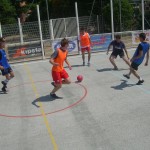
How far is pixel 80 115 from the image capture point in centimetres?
812

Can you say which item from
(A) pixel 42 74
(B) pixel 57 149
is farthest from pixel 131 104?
(A) pixel 42 74

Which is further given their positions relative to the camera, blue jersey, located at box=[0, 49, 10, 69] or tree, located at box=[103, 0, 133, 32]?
tree, located at box=[103, 0, 133, 32]

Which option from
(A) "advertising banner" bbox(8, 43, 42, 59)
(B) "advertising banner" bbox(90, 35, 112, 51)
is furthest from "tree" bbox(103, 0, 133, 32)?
(A) "advertising banner" bbox(8, 43, 42, 59)

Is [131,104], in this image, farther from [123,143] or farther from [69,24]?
[69,24]

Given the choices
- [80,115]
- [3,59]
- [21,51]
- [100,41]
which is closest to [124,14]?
[100,41]

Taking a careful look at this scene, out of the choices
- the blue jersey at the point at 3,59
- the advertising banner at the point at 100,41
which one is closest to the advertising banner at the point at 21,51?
the advertising banner at the point at 100,41

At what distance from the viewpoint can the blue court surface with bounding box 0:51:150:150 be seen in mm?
6504

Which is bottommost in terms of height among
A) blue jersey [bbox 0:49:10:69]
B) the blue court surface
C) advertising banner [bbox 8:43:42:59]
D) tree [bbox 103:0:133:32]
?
the blue court surface

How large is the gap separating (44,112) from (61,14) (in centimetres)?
2809

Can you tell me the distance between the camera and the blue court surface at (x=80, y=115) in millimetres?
6504

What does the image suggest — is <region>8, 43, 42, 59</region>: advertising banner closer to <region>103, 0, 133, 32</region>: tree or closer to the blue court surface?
the blue court surface

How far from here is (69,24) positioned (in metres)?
21.4

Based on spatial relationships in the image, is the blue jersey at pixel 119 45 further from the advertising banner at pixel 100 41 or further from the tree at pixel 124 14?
the tree at pixel 124 14

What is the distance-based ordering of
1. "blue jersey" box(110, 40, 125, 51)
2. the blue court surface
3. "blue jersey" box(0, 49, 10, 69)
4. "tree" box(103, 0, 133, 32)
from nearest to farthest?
the blue court surface, "blue jersey" box(0, 49, 10, 69), "blue jersey" box(110, 40, 125, 51), "tree" box(103, 0, 133, 32)
